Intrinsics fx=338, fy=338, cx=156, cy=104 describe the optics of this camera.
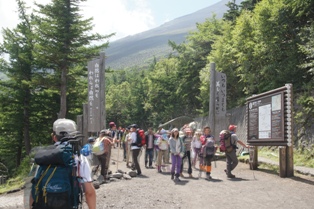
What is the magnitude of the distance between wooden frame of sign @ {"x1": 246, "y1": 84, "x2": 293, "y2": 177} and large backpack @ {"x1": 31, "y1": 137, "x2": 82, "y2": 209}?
27.2 feet

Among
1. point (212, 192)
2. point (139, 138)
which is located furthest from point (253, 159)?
point (212, 192)

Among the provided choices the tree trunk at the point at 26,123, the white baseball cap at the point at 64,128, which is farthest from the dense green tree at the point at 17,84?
the white baseball cap at the point at 64,128

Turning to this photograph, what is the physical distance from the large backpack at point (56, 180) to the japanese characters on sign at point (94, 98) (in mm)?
10543

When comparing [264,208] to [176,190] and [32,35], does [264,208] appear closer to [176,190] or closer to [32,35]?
[176,190]

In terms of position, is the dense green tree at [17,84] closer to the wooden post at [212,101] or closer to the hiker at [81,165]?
the wooden post at [212,101]

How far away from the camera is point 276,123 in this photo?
35.3 feet

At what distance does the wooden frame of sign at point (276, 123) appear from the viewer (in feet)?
33.5

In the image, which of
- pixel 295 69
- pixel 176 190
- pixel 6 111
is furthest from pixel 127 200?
pixel 6 111

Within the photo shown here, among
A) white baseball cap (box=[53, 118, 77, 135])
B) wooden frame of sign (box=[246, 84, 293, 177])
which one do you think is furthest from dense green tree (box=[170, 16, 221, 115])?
white baseball cap (box=[53, 118, 77, 135])

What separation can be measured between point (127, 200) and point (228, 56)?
20.2m

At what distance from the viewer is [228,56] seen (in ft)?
86.9

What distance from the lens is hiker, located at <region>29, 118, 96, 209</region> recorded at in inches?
135

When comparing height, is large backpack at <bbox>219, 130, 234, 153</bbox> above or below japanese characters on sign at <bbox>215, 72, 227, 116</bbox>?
below

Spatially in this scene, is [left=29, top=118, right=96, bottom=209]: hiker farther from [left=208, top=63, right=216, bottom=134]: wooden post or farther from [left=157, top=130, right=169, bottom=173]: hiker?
[left=208, top=63, right=216, bottom=134]: wooden post
